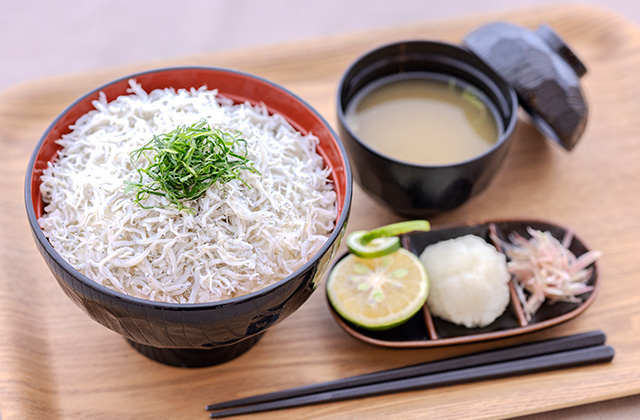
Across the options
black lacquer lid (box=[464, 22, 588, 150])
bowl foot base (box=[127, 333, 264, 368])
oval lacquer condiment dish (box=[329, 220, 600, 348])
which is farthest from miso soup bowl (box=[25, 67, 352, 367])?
black lacquer lid (box=[464, 22, 588, 150])

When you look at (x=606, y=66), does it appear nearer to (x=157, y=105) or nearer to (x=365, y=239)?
(x=365, y=239)

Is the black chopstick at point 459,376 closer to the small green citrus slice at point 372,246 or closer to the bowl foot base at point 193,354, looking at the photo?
the bowl foot base at point 193,354

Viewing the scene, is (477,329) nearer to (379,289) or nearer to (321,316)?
(379,289)

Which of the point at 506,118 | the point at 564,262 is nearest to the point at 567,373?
the point at 564,262

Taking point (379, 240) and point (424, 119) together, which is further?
point (424, 119)

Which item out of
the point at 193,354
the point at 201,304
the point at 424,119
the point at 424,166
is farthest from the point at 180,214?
the point at 424,119

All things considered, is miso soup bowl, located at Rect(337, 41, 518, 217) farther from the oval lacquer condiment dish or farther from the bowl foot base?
the bowl foot base

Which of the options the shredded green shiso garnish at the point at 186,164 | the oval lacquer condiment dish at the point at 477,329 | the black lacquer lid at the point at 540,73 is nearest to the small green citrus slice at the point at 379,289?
the oval lacquer condiment dish at the point at 477,329
